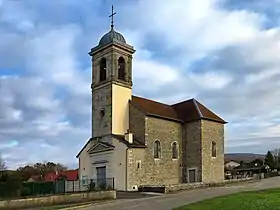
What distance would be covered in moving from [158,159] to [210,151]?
7.14 m

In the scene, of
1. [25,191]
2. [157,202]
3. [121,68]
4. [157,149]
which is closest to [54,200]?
[25,191]

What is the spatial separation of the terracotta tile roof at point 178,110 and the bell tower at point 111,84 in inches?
79.8

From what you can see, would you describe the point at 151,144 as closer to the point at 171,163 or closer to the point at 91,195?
the point at 171,163

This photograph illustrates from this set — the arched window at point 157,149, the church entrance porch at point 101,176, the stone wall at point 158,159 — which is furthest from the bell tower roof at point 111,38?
the church entrance porch at point 101,176

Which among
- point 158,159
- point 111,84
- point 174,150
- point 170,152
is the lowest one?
point 158,159

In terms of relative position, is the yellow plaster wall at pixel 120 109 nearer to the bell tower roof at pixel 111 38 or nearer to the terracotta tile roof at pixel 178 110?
the terracotta tile roof at pixel 178 110

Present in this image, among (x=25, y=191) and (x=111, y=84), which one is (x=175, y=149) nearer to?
(x=111, y=84)

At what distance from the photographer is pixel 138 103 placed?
147 feet

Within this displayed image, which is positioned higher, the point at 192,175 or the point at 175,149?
the point at 175,149

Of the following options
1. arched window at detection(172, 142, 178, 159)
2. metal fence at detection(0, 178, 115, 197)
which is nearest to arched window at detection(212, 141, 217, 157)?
arched window at detection(172, 142, 178, 159)

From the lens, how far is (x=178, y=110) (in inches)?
1964

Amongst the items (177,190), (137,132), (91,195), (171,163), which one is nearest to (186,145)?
(171,163)

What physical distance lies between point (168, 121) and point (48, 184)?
16467 mm

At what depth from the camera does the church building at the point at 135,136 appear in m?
41.0
